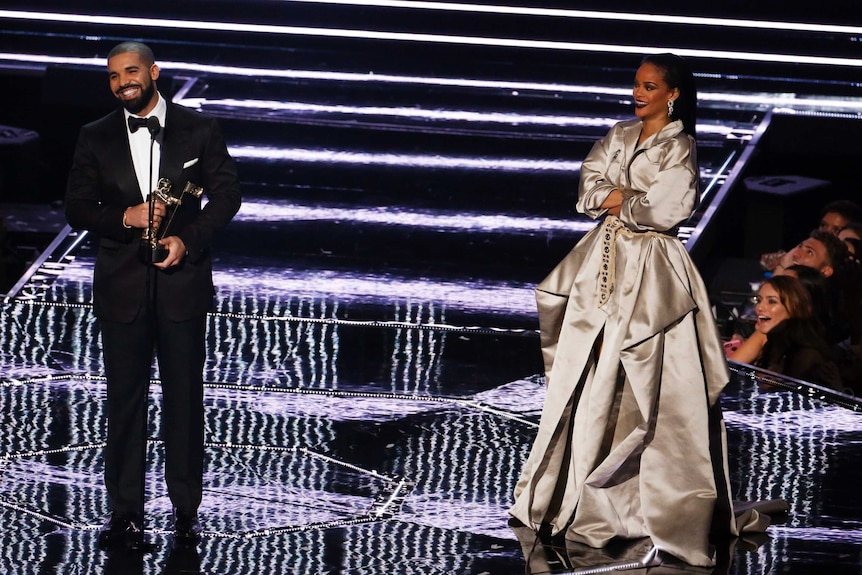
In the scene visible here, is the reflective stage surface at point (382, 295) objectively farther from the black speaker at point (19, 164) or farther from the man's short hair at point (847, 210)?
the man's short hair at point (847, 210)

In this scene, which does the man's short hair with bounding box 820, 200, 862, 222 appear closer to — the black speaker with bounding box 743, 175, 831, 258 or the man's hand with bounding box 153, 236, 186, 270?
the black speaker with bounding box 743, 175, 831, 258

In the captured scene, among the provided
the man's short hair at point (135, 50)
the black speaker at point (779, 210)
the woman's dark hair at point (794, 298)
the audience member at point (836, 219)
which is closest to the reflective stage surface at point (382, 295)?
the woman's dark hair at point (794, 298)

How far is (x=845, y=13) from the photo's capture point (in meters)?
10.3

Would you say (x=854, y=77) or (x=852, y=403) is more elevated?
(x=854, y=77)

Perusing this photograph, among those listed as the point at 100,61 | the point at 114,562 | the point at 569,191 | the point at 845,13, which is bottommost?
the point at 114,562

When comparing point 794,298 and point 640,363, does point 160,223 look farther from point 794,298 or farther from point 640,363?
point 794,298

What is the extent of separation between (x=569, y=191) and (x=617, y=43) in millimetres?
2037

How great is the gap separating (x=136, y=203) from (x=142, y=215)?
→ 190mm

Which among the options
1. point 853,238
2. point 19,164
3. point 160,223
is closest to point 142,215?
point 160,223

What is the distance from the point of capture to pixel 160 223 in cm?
390

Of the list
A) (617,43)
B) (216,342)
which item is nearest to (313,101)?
(617,43)

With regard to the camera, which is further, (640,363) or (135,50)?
(640,363)

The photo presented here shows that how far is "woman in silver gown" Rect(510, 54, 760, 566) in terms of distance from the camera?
411 cm

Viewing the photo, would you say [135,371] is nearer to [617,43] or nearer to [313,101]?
[313,101]
